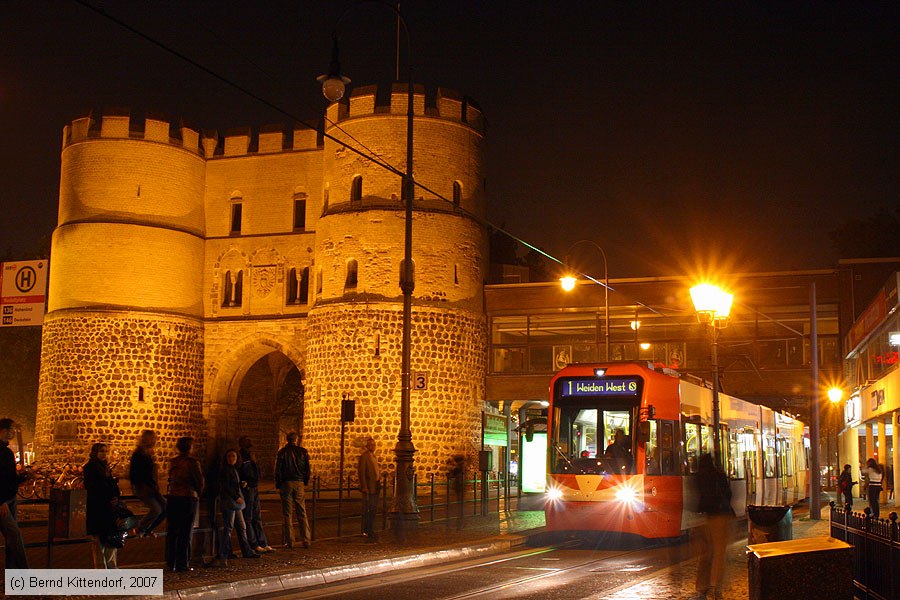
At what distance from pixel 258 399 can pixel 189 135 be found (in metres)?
11.3

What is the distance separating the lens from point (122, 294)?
40.2 m

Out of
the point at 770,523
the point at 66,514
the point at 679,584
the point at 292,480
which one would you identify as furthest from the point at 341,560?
the point at 770,523

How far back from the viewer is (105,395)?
39.4 metres

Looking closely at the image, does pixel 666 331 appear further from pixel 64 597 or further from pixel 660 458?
pixel 64 597

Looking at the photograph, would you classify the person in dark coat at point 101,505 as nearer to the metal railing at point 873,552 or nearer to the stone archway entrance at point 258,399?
the metal railing at point 873,552

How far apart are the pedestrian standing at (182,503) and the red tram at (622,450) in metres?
7.46

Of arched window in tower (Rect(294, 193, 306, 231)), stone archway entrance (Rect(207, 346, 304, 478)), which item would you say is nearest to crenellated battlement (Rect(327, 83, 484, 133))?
arched window in tower (Rect(294, 193, 306, 231))

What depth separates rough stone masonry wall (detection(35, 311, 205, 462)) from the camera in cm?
3919

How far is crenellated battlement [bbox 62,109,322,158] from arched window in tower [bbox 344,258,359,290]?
22.7 feet

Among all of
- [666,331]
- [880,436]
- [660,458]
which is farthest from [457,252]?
[660,458]

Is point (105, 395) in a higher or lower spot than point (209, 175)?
lower

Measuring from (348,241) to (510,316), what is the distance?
22.0ft

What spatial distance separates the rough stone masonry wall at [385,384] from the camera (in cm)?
3600

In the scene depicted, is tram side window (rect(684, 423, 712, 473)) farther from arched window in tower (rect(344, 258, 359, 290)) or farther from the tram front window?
arched window in tower (rect(344, 258, 359, 290))
